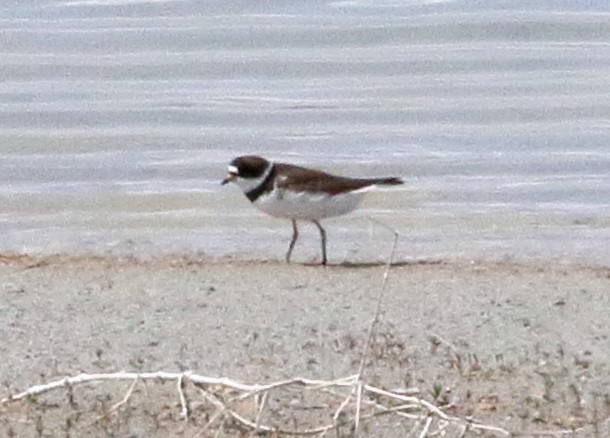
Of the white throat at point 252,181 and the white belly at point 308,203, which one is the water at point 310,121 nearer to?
the white belly at point 308,203

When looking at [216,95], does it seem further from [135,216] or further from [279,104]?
[135,216]

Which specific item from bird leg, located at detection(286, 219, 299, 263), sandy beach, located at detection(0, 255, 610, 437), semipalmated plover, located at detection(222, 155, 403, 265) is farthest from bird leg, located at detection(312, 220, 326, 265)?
sandy beach, located at detection(0, 255, 610, 437)

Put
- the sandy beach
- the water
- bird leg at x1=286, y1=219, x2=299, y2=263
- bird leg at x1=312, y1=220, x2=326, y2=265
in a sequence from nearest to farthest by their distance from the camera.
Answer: the sandy beach
bird leg at x1=312, y1=220, x2=326, y2=265
bird leg at x1=286, y1=219, x2=299, y2=263
the water

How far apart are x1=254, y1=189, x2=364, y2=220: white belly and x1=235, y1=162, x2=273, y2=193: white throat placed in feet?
0.37

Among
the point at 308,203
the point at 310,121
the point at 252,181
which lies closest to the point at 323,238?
the point at 308,203

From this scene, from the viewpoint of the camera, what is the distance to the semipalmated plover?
10578mm

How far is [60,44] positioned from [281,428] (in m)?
9.37

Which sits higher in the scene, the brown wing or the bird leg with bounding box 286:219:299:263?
the brown wing

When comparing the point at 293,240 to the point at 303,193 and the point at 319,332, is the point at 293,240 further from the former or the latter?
the point at 319,332

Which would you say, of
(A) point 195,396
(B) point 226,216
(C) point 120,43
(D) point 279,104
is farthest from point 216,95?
(A) point 195,396

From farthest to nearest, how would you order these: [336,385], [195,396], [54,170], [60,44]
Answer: [60,44] → [54,170] → [195,396] → [336,385]

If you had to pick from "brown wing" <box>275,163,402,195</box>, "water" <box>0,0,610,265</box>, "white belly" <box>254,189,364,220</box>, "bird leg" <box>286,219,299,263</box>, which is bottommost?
"water" <box>0,0,610,265</box>

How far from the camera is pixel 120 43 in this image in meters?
16.3

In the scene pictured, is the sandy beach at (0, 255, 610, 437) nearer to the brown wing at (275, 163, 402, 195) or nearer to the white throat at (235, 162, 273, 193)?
the brown wing at (275, 163, 402, 195)
